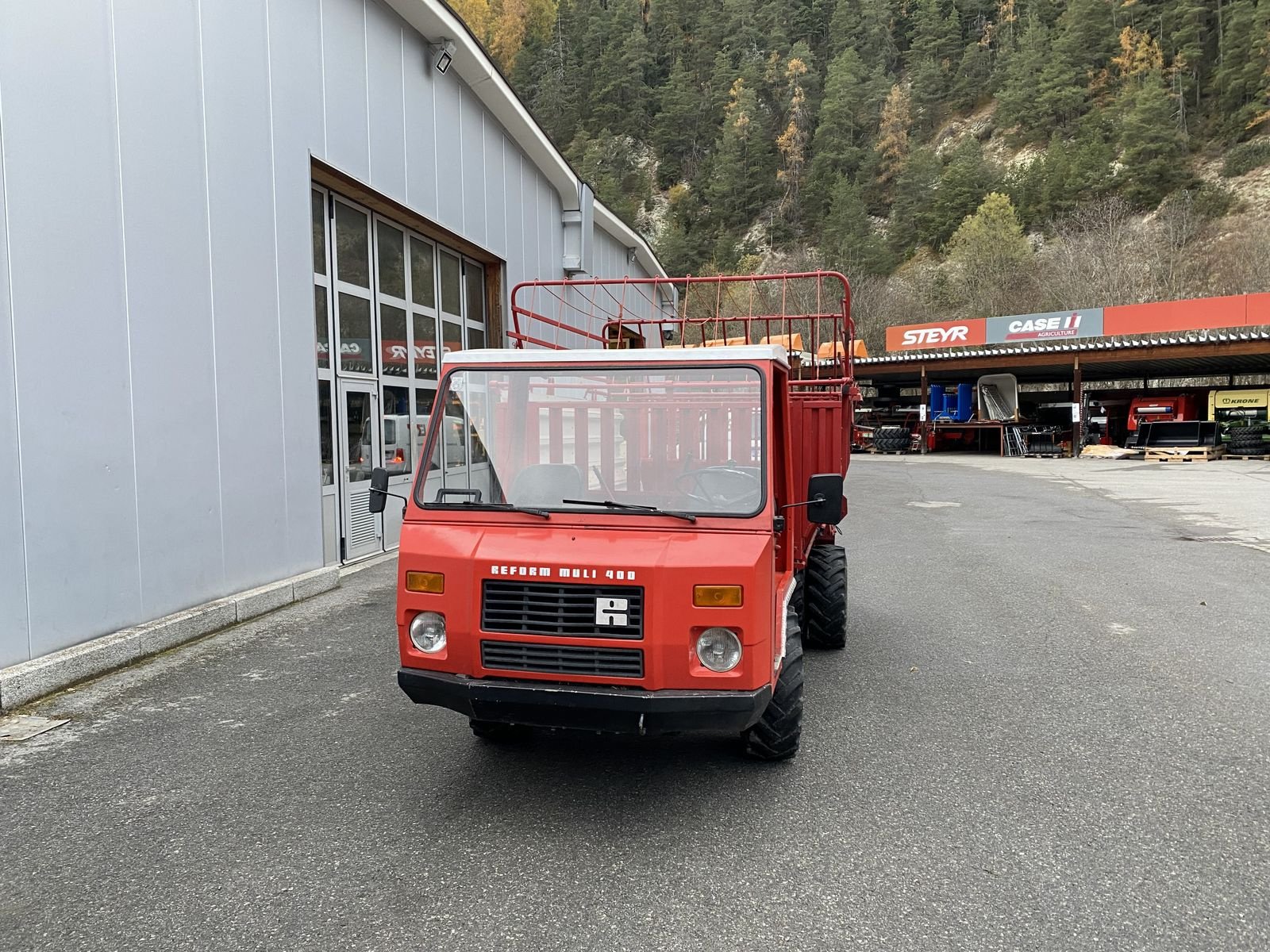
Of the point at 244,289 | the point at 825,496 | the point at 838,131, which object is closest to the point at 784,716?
the point at 825,496

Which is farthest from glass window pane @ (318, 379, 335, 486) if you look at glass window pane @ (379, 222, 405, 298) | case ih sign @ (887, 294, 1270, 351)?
case ih sign @ (887, 294, 1270, 351)

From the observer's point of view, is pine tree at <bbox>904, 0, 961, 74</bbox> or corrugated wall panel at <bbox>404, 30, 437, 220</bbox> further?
pine tree at <bbox>904, 0, 961, 74</bbox>

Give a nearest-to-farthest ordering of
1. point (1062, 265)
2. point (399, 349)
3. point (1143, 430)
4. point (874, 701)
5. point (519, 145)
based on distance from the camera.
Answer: point (874, 701), point (399, 349), point (519, 145), point (1143, 430), point (1062, 265)

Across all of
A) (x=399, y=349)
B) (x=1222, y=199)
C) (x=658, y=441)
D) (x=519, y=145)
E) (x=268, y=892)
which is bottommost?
(x=268, y=892)

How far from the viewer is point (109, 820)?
3715 mm

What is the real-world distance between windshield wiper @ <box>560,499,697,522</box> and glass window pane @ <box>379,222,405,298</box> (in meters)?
7.95

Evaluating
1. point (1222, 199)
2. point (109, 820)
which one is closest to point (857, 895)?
point (109, 820)

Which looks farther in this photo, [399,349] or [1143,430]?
[1143,430]

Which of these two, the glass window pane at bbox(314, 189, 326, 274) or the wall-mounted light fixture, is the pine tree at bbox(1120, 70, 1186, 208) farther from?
the glass window pane at bbox(314, 189, 326, 274)

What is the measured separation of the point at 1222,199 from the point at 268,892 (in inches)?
2670

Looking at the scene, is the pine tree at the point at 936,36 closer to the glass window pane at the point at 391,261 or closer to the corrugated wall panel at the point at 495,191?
the corrugated wall panel at the point at 495,191

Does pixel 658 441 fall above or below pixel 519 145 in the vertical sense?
below

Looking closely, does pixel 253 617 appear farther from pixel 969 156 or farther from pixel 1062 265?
pixel 969 156

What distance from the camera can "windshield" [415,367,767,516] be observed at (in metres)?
3.77
